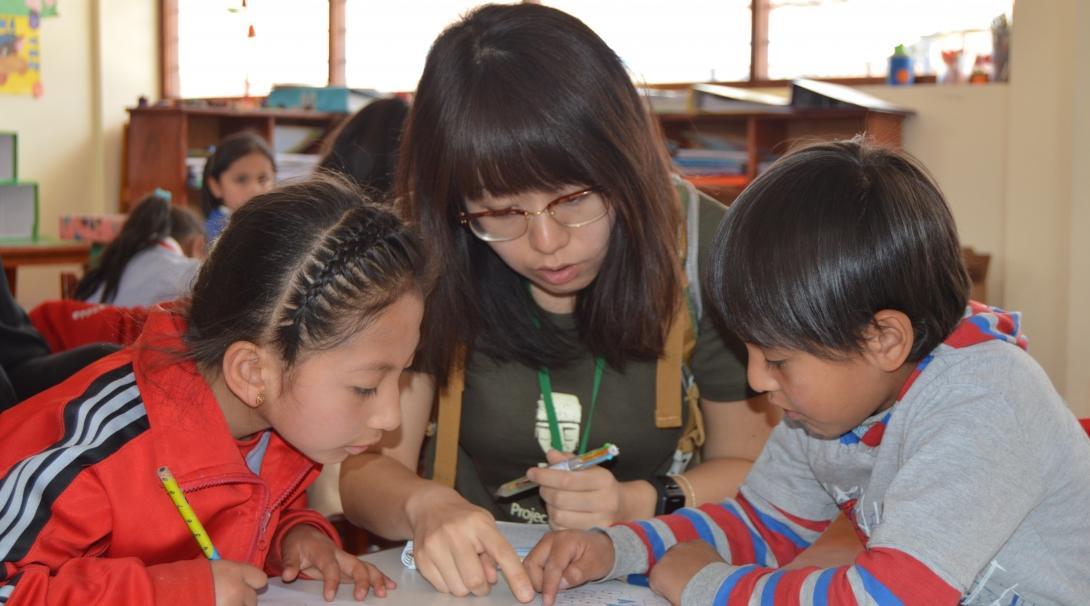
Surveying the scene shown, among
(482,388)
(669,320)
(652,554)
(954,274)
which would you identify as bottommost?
(652,554)

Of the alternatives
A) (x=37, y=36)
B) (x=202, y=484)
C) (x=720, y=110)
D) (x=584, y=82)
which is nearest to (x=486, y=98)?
(x=584, y=82)

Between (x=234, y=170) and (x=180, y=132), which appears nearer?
(x=234, y=170)

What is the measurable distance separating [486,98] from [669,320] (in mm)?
392

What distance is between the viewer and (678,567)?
1153mm

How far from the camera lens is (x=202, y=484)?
3.69 feet

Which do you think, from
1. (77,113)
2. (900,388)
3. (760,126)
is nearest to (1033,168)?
(760,126)

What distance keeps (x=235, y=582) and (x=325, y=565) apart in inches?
6.8

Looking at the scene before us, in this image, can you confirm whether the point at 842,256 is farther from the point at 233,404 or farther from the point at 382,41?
the point at 382,41

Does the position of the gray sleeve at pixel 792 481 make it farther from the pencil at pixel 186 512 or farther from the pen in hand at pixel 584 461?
the pencil at pixel 186 512

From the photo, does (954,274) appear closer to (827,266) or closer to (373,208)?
(827,266)

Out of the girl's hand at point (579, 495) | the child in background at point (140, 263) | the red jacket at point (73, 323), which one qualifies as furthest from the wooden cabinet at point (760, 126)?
the girl's hand at point (579, 495)

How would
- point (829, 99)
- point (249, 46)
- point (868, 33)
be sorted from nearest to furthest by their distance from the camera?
point (829, 99)
point (868, 33)
point (249, 46)

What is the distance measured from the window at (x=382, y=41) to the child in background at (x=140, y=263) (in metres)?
2.96

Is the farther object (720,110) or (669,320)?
(720,110)
